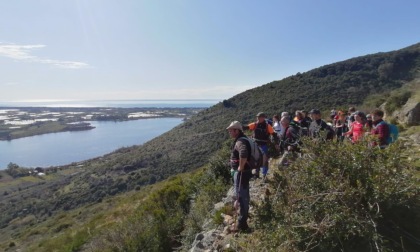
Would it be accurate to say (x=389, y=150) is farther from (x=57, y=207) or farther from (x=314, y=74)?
(x=314, y=74)

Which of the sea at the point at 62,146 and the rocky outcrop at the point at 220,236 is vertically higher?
the rocky outcrop at the point at 220,236

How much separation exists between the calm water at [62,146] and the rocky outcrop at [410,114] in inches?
4278

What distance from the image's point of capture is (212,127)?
5384 centimetres

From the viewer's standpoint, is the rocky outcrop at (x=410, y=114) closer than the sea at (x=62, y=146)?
Yes

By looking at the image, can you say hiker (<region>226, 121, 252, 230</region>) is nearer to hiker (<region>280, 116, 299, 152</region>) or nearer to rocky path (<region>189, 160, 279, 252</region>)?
rocky path (<region>189, 160, 279, 252</region>)

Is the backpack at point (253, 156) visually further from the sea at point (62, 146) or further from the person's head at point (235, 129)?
the sea at point (62, 146)

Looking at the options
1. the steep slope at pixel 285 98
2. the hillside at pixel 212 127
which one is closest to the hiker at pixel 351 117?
the hillside at pixel 212 127

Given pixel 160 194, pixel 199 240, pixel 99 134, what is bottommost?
pixel 99 134

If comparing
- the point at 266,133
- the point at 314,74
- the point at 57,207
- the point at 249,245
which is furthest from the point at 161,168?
the point at 249,245

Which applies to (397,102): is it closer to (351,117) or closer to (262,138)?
(351,117)

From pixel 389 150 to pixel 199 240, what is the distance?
3458 millimetres

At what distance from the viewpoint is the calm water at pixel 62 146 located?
4336 inches

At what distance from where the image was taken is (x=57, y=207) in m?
49.6

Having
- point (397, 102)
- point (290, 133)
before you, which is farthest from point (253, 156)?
point (397, 102)
